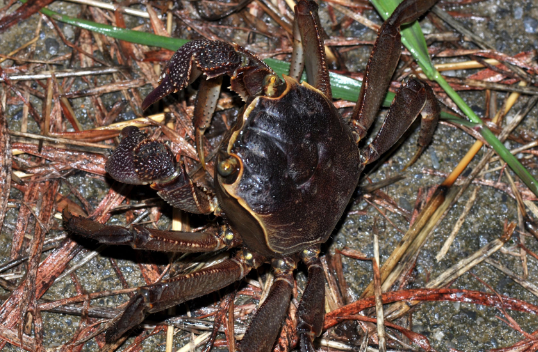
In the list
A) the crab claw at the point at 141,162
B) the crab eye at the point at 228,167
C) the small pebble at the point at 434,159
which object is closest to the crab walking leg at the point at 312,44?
the crab eye at the point at 228,167

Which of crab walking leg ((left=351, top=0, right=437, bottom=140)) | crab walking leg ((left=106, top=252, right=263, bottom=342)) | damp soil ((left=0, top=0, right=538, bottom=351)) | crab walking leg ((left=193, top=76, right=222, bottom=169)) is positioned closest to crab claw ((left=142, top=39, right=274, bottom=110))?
crab walking leg ((left=193, top=76, right=222, bottom=169))

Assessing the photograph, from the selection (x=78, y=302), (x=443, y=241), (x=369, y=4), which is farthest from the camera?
(x=369, y=4)

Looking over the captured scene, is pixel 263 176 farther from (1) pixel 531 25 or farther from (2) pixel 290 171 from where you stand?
(1) pixel 531 25

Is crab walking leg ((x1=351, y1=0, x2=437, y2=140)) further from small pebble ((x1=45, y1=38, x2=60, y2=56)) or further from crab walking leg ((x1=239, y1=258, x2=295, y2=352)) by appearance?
small pebble ((x1=45, y1=38, x2=60, y2=56))

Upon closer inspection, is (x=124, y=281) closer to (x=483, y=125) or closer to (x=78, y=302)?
(x=78, y=302)

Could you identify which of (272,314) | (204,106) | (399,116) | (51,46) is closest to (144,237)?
(272,314)

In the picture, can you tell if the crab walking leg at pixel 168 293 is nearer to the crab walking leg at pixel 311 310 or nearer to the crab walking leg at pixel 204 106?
the crab walking leg at pixel 311 310

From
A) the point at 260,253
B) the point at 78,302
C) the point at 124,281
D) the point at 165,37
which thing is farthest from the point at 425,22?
the point at 78,302
